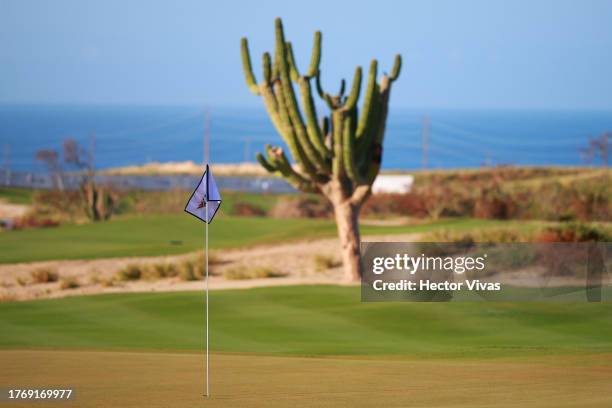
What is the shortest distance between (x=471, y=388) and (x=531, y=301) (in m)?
8.84

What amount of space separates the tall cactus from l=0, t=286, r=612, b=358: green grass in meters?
2.12

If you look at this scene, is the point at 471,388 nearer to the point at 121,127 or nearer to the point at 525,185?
the point at 525,185

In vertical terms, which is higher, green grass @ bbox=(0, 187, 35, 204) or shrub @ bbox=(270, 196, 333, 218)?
green grass @ bbox=(0, 187, 35, 204)

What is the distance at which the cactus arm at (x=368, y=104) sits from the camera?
65.9 feet

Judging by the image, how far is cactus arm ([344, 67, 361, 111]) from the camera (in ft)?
65.7

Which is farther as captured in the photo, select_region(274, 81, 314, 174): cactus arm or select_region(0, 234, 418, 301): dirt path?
select_region(0, 234, 418, 301): dirt path

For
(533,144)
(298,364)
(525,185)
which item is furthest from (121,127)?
(298,364)

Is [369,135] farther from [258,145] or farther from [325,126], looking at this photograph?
[258,145]

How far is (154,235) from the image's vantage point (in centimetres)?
3222

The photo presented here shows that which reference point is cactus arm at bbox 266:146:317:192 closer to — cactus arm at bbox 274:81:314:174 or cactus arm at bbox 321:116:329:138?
Answer: cactus arm at bbox 274:81:314:174

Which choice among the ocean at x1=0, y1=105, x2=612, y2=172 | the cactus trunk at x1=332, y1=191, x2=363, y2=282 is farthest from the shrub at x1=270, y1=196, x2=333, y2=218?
the ocean at x1=0, y1=105, x2=612, y2=172

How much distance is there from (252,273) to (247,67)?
4.94 m

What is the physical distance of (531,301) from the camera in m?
17.8

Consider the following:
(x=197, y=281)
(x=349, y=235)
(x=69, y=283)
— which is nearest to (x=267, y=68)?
(x=349, y=235)
